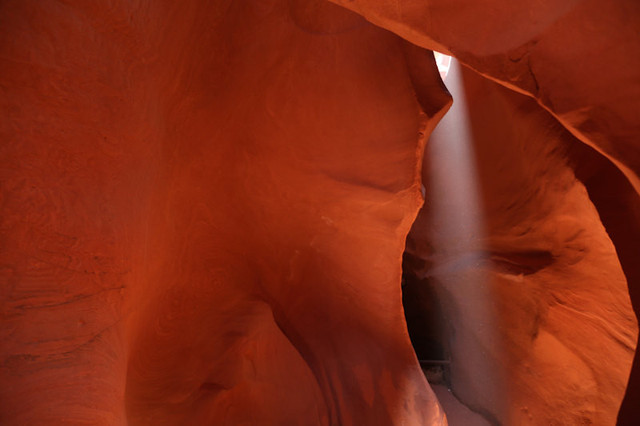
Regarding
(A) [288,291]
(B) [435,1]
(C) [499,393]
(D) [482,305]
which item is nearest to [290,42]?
(B) [435,1]

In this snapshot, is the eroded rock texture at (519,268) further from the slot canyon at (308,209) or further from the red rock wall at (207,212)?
the red rock wall at (207,212)

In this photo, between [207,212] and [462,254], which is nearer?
[207,212]

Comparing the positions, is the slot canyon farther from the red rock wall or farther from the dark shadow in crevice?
the dark shadow in crevice

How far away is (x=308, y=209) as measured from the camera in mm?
2713

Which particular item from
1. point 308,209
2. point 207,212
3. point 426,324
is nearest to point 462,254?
point 426,324

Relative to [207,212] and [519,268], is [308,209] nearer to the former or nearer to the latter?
[207,212]

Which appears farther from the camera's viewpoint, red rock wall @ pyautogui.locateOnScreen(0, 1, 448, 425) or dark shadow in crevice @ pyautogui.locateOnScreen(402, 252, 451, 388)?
dark shadow in crevice @ pyautogui.locateOnScreen(402, 252, 451, 388)

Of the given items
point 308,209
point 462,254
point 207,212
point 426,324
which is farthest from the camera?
point 426,324

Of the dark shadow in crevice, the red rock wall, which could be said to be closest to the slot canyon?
the red rock wall

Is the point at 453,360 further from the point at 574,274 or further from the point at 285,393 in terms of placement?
the point at 285,393

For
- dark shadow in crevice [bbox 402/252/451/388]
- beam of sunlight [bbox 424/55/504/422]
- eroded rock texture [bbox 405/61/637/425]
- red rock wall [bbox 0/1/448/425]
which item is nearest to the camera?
red rock wall [bbox 0/1/448/425]

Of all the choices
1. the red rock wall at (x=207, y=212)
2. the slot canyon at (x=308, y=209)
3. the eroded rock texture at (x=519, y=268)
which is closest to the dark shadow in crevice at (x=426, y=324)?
the eroded rock texture at (x=519, y=268)

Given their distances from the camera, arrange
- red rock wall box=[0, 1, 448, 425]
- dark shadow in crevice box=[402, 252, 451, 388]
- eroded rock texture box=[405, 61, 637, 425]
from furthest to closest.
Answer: dark shadow in crevice box=[402, 252, 451, 388]
eroded rock texture box=[405, 61, 637, 425]
red rock wall box=[0, 1, 448, 425]

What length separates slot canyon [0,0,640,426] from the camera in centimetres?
123
